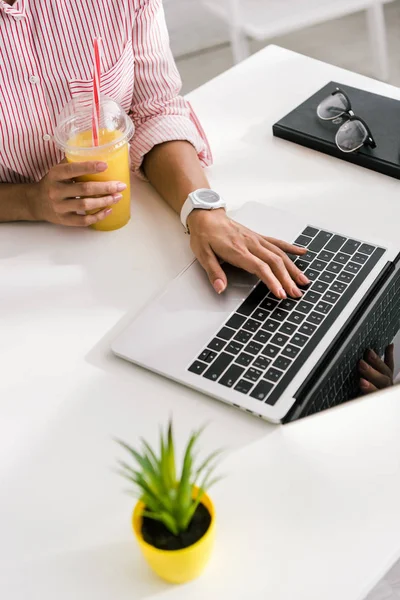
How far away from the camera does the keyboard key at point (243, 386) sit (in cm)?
90

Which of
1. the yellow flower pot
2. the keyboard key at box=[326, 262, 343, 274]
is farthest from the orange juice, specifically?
the yellow flower pot

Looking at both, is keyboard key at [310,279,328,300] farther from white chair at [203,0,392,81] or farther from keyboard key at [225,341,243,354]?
white chair at [203,0,392,81]

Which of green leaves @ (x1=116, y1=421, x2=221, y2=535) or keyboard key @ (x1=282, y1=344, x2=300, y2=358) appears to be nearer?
green leaves @ (x1=116, y1=421, x2=221, y2=535)

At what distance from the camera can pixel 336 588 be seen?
728 millimetres

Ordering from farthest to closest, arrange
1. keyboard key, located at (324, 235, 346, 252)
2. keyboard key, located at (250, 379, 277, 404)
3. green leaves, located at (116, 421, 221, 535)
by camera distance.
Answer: keyboard key, located at (324, 235, 346, 252)
keyboard key, located at (250, 379, 277, 404)
green leaves, located at (116, 421, 221, 535)

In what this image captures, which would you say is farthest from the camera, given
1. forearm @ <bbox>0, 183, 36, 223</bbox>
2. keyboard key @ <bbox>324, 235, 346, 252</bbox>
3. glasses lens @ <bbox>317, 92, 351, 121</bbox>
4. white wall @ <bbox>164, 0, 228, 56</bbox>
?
white wall @ <bbox>164, 0, 228, 56</bbox>

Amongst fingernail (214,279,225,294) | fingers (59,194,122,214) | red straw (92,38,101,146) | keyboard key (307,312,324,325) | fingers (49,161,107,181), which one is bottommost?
keyboard key (307,312,324,325)

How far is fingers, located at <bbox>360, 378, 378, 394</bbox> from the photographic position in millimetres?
933

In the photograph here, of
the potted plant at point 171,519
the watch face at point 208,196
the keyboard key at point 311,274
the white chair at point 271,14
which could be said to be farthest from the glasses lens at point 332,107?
the white chair at point 271,14

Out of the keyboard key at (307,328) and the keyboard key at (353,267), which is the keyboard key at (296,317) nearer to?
the keyboard key at (307,328)

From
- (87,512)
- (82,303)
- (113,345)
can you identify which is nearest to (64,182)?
(82,303)

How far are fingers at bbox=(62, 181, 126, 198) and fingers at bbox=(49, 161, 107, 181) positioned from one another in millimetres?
15

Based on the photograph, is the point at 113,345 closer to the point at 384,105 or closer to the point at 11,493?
the point at 11,493

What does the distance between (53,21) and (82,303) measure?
1.48 feet
